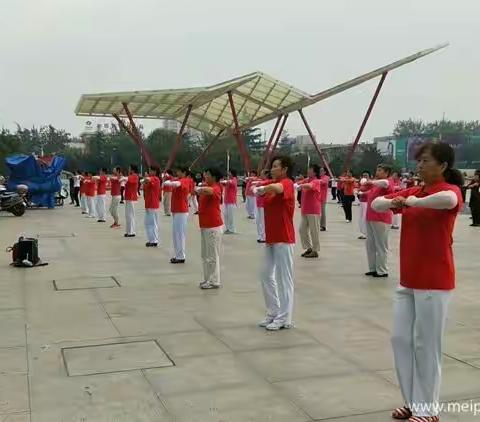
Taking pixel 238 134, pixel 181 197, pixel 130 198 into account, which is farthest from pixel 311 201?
pixel 238 134

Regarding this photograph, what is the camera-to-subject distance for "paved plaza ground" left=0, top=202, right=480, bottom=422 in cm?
406

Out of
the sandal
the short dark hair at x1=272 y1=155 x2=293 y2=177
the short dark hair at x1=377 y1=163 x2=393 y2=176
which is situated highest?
the short dark hair at x1=272 y1=155 x2=293 y2=177

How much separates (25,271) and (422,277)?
7.29 metres

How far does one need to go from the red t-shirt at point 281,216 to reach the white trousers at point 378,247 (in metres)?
3.42

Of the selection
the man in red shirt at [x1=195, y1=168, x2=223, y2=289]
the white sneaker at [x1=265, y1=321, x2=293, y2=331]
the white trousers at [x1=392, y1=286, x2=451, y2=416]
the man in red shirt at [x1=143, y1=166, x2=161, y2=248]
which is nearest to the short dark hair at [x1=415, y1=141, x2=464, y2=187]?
the white trousers at [x1=392, y1=286, x2=451, y2=416]

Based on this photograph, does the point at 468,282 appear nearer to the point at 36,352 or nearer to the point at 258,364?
the point at 258,364

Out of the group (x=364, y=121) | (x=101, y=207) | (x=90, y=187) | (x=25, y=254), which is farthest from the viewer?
(x=364, y=121)

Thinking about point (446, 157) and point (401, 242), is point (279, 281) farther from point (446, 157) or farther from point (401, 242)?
point (446, 157)

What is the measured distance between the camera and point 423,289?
357cm

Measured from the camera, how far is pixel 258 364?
4922mm

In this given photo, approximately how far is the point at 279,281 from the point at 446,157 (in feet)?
9.10

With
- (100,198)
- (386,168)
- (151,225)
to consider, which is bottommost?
(151,225)

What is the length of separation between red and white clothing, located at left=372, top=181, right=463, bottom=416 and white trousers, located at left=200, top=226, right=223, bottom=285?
4427mm

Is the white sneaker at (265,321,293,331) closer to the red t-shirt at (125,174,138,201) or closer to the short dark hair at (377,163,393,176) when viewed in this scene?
the short dark hair at (377,163,393,176)
